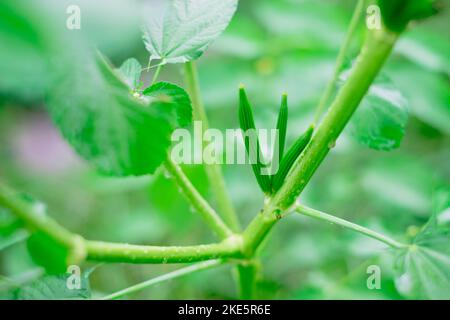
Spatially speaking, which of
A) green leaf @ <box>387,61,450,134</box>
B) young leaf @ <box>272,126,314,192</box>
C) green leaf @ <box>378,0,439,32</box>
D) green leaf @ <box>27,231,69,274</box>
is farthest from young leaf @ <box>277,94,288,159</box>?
green leaf @ <box>387,61,450,134</box>

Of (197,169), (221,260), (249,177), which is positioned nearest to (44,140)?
(249,177)

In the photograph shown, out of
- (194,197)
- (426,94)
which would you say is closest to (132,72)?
(194,197)

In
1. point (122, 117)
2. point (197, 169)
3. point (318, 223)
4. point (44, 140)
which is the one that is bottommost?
point (122, 117)

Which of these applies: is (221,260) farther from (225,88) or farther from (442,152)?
(442,152)

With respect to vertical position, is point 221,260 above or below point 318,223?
below

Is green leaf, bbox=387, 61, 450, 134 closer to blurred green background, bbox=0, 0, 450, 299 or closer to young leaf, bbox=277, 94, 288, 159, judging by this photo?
blurred green background, bbox=0, 0, 450, 299

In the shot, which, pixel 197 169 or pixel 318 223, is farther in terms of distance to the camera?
pixel 318 223

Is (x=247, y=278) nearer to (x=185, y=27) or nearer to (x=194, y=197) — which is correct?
(x=194, y=197)
